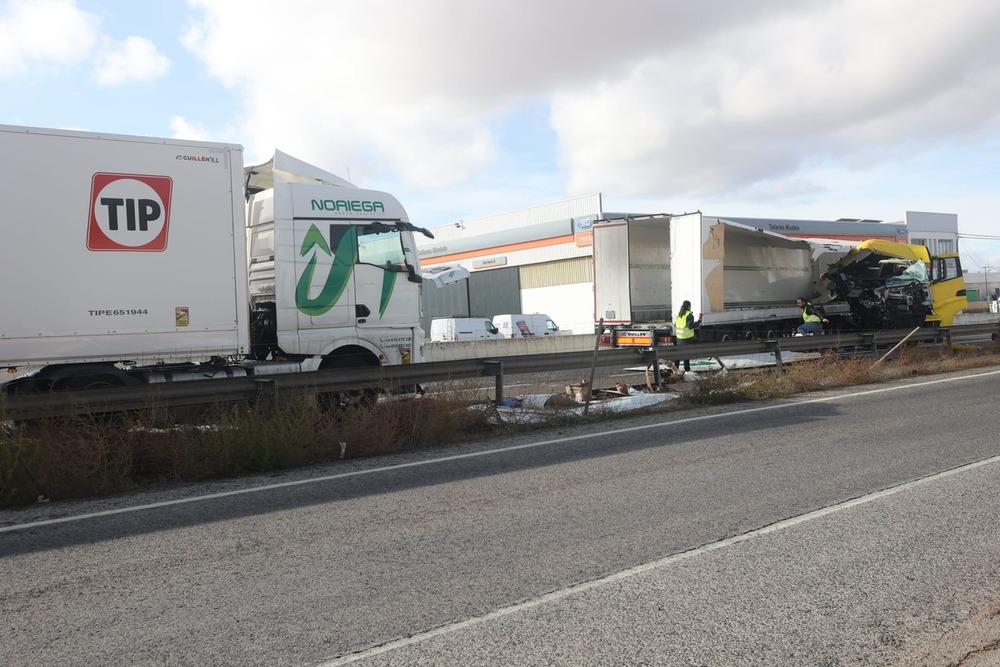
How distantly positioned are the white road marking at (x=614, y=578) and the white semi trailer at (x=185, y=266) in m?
6.85

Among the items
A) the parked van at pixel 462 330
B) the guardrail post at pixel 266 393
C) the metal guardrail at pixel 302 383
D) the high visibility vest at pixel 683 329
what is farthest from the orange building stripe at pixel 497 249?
the guardrail post at pixel 266 393

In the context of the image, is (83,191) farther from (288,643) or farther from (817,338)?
(817,338)

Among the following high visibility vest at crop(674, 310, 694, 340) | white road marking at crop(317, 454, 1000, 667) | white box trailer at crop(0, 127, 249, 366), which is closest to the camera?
white road marking at crop(317, 454, 1000, 667)

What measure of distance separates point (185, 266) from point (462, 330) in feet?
72.9

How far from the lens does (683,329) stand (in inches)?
661

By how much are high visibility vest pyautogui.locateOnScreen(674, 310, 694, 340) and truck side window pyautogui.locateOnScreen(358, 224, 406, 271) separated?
279 inches

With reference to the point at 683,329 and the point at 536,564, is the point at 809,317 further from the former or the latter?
the point at 536,564

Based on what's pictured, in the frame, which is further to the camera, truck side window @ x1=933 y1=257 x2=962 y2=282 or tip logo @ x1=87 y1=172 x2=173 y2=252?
truck side window @ x1=933 y1=257 x2=962 y2=282

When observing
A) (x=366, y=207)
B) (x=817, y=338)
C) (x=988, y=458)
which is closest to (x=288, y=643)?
(x=988, y=458)

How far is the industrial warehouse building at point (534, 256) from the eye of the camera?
45812 mm

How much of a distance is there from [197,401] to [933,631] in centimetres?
750

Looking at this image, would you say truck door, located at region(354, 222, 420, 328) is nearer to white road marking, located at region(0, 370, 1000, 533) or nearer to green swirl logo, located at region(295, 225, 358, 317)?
green swirl logo, located at region(295, 225, 358, 317)

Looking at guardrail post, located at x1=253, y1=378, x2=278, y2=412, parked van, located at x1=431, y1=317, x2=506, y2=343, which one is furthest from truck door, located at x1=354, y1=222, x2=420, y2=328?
parked van, located at x1=431, y1=317, x2=506, y2=343

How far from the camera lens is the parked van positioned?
3191cm
